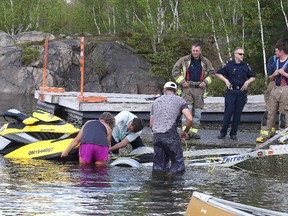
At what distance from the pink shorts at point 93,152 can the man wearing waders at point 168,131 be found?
1031 mm

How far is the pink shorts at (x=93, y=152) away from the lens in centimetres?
1134

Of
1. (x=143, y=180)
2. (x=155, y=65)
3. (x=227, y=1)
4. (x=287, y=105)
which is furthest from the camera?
(x=155, y=65)

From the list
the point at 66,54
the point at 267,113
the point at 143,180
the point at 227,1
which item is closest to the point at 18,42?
the point at 66,54

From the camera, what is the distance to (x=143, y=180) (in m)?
10.3

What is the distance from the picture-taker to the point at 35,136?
1287cm

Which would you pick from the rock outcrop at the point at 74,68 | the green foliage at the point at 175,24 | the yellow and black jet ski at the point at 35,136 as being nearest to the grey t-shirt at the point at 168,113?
the yellow and black jet ski at the point at 35,136

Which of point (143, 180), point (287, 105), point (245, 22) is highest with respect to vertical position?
point (245, 22)

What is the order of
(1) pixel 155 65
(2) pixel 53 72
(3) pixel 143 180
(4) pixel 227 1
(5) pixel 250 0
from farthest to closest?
(2) pixel 53 72, (1) pixel 155 65, (4) pixel 227 1, (5) pixel 250 0, (3) pixel 143 180

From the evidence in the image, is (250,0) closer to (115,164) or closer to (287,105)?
(287,105)

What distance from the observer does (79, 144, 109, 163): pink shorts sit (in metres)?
11.3

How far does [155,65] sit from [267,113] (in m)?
20.8

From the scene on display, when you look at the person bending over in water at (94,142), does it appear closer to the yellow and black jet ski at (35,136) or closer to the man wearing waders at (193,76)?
the yellow and black jet ski at (35,136)

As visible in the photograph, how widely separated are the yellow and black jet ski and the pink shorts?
684 mm

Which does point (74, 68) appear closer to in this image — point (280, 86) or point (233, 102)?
point (233, 102)
